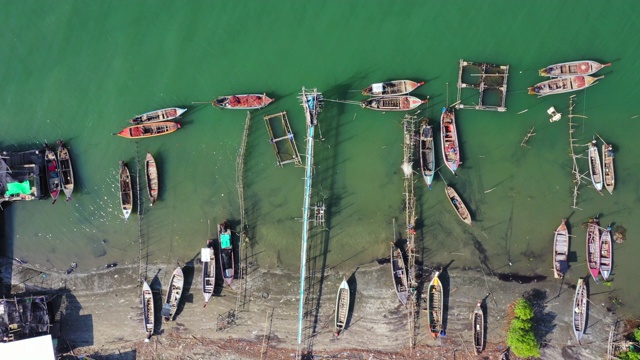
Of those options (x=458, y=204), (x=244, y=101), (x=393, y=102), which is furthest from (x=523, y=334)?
(x=244, y=101)

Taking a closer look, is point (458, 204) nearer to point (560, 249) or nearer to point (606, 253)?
point (560, 249)

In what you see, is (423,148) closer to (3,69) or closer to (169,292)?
(169,292)

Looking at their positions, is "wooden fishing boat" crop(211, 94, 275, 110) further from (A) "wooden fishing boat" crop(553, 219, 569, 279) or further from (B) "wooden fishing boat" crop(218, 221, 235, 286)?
(A) "wooden fishing boat" crop(553, 219, 569, 279)

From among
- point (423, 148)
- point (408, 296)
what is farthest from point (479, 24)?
point (408, 296)

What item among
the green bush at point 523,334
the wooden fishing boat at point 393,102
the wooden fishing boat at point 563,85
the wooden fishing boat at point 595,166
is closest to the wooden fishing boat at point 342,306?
the green bush at point 523,334

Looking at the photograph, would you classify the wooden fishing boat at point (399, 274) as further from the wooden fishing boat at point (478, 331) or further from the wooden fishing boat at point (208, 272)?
the wooden fishing boat at point (208, 272)

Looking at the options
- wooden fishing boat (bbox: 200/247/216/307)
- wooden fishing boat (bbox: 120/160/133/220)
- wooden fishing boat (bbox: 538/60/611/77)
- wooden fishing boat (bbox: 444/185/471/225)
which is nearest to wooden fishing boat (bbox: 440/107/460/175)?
wooden fishing boat (bbox: 444/185/471/225)
